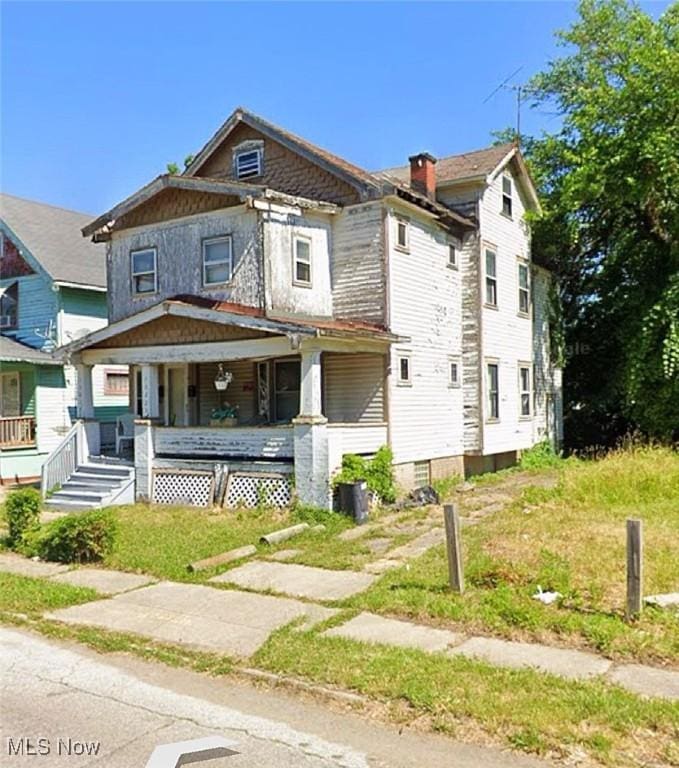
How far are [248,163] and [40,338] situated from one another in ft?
31.7

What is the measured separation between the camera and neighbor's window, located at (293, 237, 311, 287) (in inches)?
607

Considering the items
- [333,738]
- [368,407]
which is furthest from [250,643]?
[368,407]

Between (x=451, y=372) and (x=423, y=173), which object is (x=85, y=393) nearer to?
(x=451, y=372)

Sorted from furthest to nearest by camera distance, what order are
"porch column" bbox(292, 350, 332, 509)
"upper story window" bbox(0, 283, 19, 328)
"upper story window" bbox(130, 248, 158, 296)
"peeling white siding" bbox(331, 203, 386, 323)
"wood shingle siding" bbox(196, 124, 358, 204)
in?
"upper story window" bbox(0, 283, 19, 328)
"upper story window" bbox(130, 248, 158, 296)
"wood shingle siding" bbox(196, 124, 358, 204)
"peeling white siding" bbox(331, 203, 386, 323)
"porch column" bbox(292, 350, 332, 509)

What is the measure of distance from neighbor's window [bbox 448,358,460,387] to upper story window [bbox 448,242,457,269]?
2519 mm

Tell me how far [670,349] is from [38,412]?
19.0m

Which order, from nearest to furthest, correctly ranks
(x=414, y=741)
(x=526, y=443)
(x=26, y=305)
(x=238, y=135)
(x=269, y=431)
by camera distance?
(x=414, y=741) < (x=269, y=431) < (x=238, y=135) < (x=526, y=443) < (x=26, y=305)

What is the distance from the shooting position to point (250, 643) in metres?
6.60

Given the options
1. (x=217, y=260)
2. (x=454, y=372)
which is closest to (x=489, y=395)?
(x=454, y=372)

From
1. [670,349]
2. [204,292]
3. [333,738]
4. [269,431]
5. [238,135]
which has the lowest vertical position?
[333,738]

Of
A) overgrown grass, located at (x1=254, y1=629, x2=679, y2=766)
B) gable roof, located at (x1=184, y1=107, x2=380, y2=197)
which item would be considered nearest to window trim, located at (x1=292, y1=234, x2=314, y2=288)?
gable roof, located at (x1=184, y1=107, x2=380, y2=197)

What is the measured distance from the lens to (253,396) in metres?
17.9

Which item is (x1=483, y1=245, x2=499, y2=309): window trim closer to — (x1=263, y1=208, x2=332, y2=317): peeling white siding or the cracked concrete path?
(x1=263, y1=208, x2=332, y2=317): peeling white siding

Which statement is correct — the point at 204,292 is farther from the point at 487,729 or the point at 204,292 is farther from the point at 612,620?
the point at 487,729
